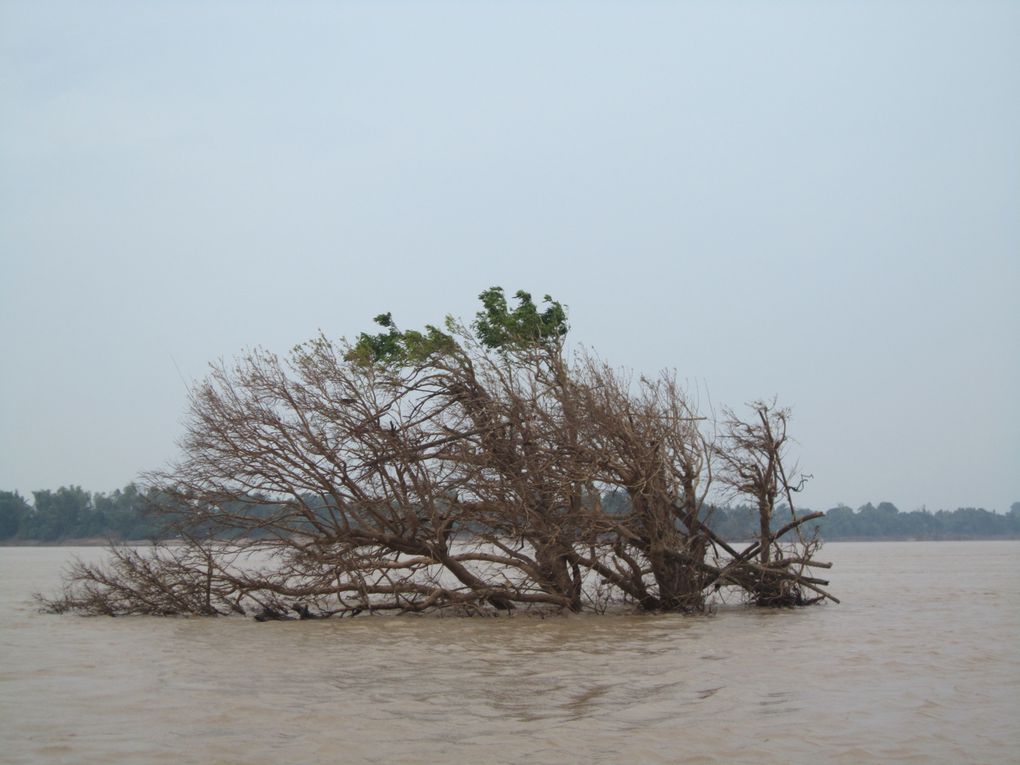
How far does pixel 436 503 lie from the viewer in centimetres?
1905

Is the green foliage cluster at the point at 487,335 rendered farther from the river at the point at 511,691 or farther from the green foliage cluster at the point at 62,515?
the green foliage cluster at the point at 62,515

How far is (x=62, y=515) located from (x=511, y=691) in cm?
9214

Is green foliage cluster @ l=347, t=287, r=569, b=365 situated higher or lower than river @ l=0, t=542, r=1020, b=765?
higher

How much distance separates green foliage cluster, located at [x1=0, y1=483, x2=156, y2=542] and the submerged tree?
64707mm

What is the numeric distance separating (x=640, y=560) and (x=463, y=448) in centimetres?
479

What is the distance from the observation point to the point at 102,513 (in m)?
84.6

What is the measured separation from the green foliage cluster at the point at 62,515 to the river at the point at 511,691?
69.9 metres

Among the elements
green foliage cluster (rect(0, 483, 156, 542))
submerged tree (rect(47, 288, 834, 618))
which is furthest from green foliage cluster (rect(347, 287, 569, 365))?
green foliage cluster (rect(0, 483, 156, 542))

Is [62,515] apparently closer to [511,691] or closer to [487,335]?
[487,335]

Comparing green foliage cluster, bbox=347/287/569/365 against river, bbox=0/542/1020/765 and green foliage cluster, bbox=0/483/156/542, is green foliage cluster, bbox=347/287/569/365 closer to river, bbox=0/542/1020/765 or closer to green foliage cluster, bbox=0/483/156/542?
river, bbox=0/542/1020/765

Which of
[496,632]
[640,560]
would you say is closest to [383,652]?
[496,632]

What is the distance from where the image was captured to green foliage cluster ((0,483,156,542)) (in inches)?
3238

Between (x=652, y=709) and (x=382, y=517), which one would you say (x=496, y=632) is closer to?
(x=382, y=517)

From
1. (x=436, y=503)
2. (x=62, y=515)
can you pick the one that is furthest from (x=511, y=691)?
(x=62, y=515)
